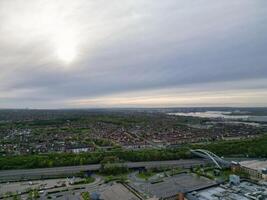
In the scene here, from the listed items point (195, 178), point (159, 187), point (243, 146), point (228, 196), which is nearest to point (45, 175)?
point (159, 187)

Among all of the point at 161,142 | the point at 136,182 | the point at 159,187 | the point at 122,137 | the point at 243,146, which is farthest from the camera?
the point at 122,137

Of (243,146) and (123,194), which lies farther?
(243,146)

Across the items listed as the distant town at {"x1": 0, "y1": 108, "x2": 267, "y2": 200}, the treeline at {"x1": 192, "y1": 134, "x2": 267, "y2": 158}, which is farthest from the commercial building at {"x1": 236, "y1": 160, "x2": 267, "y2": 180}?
the treeline at {"x1": 192, "y1": 134, "x2": 267, "y2": 158}

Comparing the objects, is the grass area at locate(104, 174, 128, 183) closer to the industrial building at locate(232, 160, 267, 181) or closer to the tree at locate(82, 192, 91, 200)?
the tree at locate(82, 192, 91, 200)

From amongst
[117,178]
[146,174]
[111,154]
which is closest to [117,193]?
[117,178]

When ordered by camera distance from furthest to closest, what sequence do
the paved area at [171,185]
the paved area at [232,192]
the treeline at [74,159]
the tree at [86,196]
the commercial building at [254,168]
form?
the treeline at [74,159] < the commercial building at [254,168] < the paved area at [171,185] < the tree at [86,196] < the paved area at [232,192]

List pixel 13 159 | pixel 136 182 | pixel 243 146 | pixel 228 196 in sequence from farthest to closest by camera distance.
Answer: pixel 243 146 → pixel 13 159 → pixel 136 182 → pixel 228 196

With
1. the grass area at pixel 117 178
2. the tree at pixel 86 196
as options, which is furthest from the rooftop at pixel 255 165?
the tree at pixel 86 196

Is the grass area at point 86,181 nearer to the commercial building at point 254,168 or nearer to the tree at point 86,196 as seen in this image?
the tree at point 86,196

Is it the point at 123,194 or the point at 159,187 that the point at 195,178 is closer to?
the point at 159,187
